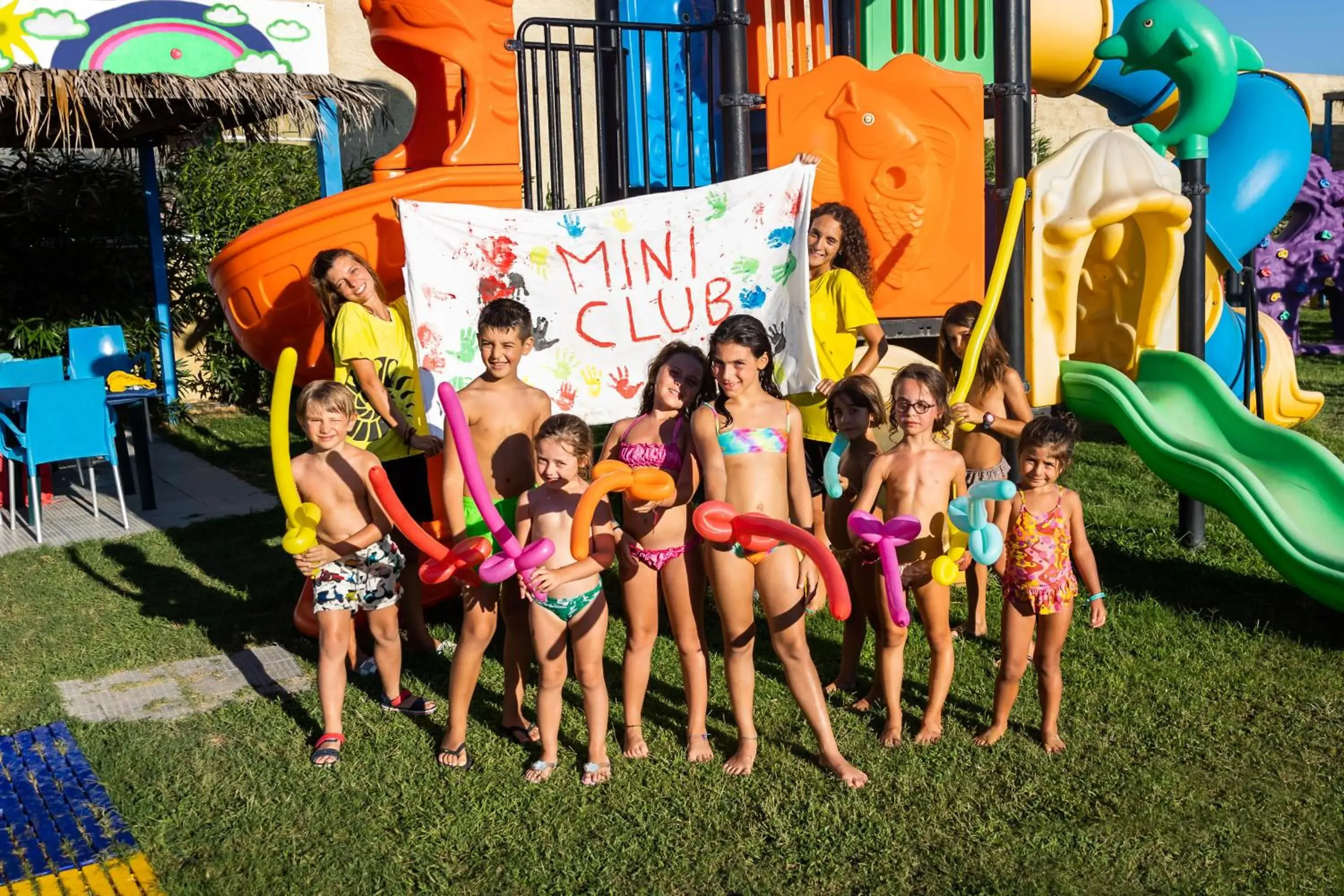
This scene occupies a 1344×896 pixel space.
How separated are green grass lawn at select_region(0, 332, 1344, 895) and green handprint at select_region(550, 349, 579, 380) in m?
1.40

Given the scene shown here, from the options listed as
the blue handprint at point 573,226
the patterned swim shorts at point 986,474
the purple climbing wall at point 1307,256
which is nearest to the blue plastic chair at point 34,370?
the blue handprint at point 573,226

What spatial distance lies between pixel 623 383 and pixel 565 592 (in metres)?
1.79

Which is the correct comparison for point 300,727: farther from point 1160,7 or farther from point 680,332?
point 1160,7

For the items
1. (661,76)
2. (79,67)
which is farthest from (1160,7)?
(79,67)

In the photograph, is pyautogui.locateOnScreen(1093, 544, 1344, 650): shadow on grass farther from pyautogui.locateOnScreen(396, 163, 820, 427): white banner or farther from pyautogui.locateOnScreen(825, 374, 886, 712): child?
pyautogui.locateOnScreen(396, 163, 820, 427): white banner

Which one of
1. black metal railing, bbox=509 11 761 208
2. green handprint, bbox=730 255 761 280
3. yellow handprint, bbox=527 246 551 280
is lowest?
green handprint, bbox=730 255 761 280

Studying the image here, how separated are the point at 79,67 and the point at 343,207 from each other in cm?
515

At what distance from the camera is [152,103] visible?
34.0 feet

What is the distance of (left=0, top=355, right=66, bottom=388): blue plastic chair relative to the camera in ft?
31.1

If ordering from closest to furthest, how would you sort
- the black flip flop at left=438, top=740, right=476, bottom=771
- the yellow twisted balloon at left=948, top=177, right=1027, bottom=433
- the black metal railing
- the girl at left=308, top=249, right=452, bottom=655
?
the black flip flop at left=438, top=740, right=476, bottom=771 < the yellow twisted balloon at left=948, top=177, right=1027, bottom=433 < the girl at left=308, top=249, right=452, bottom=655 < the black metal railing

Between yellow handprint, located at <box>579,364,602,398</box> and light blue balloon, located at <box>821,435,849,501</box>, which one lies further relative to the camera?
yellow handprint, located at <box>579,364,602,398</box>

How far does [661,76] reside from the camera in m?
7.86

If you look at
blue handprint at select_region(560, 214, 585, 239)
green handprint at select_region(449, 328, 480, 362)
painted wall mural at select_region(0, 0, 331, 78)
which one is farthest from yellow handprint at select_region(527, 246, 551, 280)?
painted wall mural at select_region(0, 0, 331, 78)

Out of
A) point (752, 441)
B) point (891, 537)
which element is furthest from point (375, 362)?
point (891, 537)
